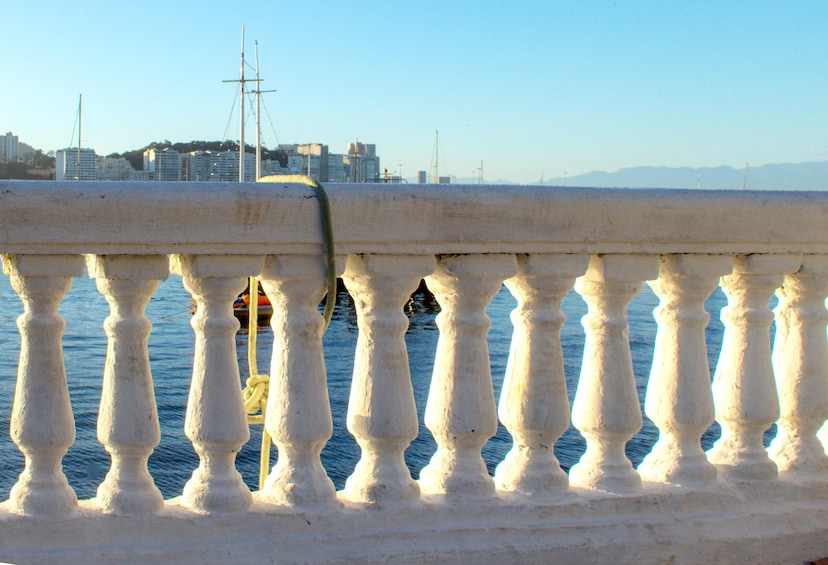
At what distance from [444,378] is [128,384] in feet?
2.76

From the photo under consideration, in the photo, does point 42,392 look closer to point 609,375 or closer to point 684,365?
Result: point 609,375

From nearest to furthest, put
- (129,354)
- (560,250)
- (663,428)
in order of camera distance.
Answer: (129,354) < (560,250) < (663,428)

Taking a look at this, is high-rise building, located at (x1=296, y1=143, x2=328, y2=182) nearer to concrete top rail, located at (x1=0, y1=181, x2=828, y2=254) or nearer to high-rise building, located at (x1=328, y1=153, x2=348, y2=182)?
high-rise building, located at (x1=328, y1=153, x2=348, y2=182)

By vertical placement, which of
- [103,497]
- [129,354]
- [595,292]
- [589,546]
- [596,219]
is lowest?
[589,546]

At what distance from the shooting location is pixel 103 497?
238cm

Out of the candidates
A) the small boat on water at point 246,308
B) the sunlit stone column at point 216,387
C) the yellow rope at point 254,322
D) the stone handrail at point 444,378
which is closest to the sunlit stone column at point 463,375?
the stone handrail at point 444,378

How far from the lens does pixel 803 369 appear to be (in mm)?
2859

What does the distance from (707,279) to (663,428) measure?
467mm

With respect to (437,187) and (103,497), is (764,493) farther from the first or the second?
(103,497)

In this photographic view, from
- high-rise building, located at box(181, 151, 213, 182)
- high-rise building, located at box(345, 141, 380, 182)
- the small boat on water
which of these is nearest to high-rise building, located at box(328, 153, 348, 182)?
high-rise building, located at box(345, 141, 380, 182)

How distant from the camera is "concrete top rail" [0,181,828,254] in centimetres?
222

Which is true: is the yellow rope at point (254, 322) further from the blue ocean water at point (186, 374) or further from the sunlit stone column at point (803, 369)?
the blue ocean water at point (186, 374)

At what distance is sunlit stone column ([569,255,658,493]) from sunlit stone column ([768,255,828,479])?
1.74 ft

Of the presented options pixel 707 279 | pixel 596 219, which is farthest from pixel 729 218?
pixel 596 219
